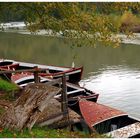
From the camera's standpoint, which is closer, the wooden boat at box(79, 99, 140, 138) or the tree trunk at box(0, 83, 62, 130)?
the tree trunk at box(0, 83, 62, 130)

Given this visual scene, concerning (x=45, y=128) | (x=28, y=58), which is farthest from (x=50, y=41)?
(x=45, y=128)

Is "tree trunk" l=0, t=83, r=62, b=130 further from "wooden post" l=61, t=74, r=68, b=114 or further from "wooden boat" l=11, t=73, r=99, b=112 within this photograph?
"wooden boat" l=11, t=73, r=99, b=112

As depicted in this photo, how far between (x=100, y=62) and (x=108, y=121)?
26.8 m

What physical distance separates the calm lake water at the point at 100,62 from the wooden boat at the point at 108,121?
4406mm

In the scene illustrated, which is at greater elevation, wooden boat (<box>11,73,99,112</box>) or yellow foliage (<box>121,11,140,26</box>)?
yellow foliage (<box>121,11,140,26</box>)

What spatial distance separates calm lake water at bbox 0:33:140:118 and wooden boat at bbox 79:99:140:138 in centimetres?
441

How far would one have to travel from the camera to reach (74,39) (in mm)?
14375

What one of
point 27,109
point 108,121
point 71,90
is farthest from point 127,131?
point 71,90

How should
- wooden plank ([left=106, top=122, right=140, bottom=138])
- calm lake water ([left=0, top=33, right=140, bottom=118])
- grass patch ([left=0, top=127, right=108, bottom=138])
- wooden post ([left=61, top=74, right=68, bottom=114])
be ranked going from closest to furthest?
grass patch ([left=0, top=127, right=108, bottom=138]) → wooden post ([left=61, top=74, right=68, bottom=114]) → wooden plank ([left=106, top=122, right=140, bottom=138]) → calm lake water ([left=0, top=33, right=140, bottom=118])

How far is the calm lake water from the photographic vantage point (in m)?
28.6

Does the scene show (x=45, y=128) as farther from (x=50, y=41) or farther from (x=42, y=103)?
(x=50, y=41)

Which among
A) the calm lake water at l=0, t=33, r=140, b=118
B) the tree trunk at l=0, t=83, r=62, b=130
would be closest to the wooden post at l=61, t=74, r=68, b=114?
the tree trunk at l=0, t=83, r=62, b=130

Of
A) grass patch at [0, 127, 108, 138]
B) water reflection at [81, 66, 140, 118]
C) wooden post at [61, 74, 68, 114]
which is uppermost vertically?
wooden post at [61, 74, 68, 114]

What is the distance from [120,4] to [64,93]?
3.35 m
